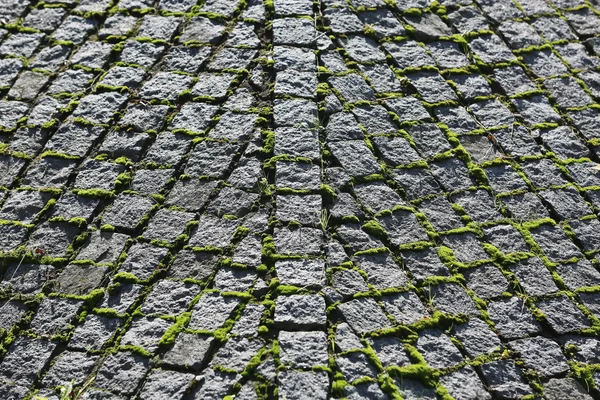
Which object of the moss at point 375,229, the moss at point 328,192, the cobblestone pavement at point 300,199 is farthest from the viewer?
the moss at point 328,192

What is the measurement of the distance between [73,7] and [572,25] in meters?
3.49

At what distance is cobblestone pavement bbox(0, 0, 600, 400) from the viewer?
3113 millimetres

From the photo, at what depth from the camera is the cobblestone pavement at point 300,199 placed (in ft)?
10.2

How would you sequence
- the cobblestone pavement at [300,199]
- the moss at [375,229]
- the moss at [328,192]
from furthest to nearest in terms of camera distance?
the moss at [328,192]
the moss at [375,229]
the cobblestone pavement at [300,199]

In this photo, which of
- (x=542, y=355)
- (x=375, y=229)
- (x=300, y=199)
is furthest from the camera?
(x=300, y=199)

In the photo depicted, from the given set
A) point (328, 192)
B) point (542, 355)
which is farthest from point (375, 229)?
point (542, 355)

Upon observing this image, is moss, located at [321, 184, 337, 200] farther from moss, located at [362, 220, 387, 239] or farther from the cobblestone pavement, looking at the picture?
moss, located at [362, 220, 387, 239]

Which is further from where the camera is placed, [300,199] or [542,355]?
[300,199]

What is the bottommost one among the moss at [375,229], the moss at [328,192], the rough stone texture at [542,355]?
the rough stone texture at [542,355]

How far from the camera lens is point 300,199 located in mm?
3684

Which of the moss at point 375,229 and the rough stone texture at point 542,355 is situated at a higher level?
the moss at point 375,229

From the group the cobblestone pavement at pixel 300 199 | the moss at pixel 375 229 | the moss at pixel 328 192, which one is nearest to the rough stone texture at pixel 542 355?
the cobblestone pavement at pixel 300 199

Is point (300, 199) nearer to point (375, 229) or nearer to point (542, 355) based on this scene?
point (375, 229)

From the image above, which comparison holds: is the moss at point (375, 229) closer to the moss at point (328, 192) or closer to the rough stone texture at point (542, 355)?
the moss at point (328, 192)
